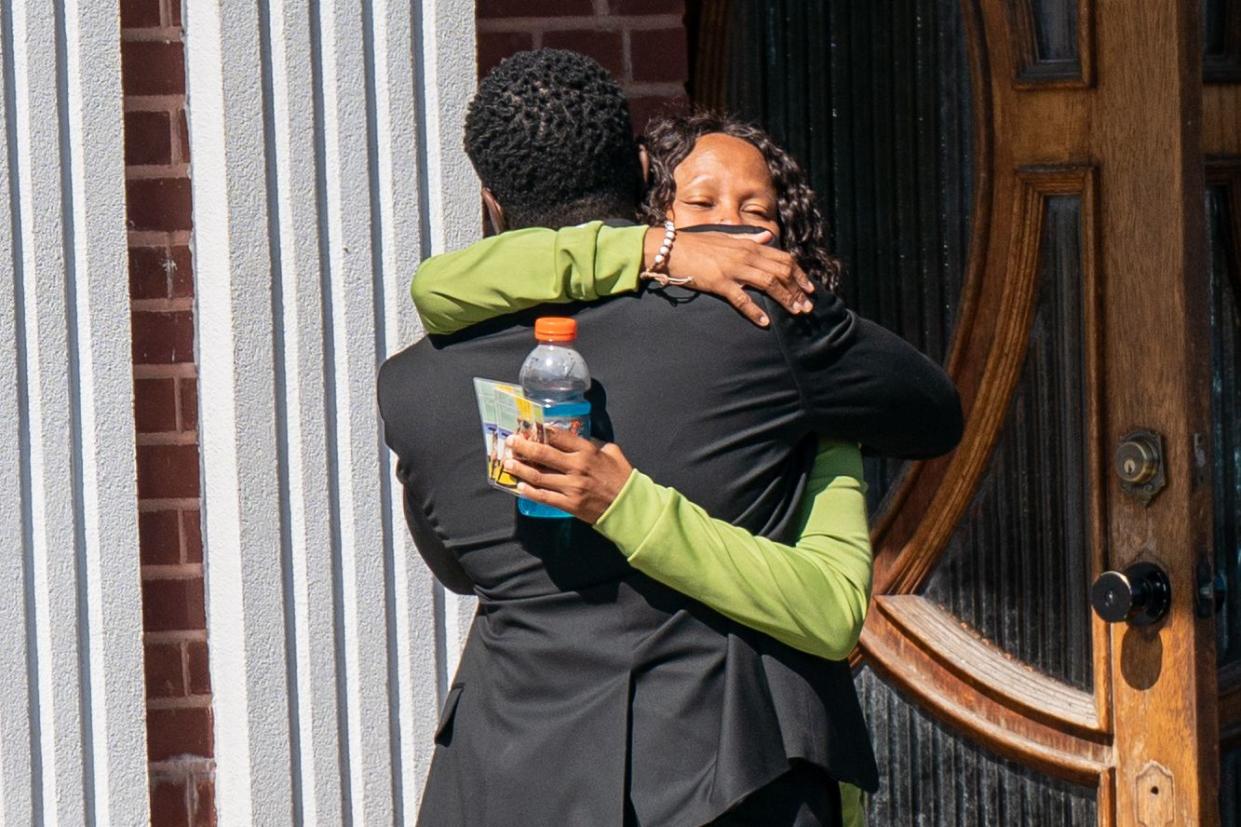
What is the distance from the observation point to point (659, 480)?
6.90 feet

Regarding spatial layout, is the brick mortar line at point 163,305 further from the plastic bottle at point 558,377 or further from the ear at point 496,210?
the plastic bottle at point 558,377

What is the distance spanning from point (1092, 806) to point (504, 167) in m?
1.80

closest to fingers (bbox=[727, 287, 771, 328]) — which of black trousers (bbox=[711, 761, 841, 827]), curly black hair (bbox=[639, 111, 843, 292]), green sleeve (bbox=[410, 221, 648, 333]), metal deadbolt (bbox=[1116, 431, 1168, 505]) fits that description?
green sleeve (bbox=[410, 221, 648, 333])

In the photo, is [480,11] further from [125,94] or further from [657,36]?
[125,94]

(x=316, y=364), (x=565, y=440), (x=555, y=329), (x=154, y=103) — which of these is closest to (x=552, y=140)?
(x=555, y=329)

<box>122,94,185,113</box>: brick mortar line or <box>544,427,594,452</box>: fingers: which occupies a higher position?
<box>122,94,185,113</box>: brick mortar line

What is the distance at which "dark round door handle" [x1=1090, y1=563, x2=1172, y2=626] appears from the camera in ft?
10.2

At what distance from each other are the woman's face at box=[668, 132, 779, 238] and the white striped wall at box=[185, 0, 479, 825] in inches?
30.2

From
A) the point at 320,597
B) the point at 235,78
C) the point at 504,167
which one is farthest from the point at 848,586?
the point at 235,78

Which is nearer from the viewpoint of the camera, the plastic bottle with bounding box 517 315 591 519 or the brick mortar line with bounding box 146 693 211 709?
the plastic bottle with bounding box 517 315 591 519

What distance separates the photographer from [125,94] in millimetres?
3061

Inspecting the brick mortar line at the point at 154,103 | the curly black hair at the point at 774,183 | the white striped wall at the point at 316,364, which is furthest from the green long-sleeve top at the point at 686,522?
the brick mortar line at the point at 154,103

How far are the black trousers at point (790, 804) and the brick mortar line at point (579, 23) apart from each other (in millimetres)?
1653

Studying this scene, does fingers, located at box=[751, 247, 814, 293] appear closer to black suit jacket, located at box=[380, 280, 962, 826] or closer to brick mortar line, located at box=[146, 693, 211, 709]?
black suit jacket, located at box=[380, 280, 962, 826]
